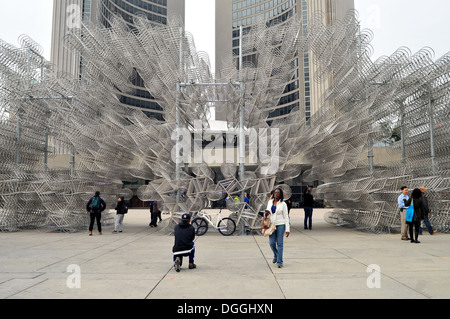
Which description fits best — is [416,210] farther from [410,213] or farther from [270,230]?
[270,230]

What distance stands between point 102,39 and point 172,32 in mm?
3004

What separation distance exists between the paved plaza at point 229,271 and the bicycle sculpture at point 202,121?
2.95 metres

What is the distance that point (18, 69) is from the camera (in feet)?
53.3

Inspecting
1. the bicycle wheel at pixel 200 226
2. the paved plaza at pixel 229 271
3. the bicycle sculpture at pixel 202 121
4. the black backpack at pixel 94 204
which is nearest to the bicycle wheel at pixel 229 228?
the bicycle sculpture at pixel 202 121

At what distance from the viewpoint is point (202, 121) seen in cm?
1686

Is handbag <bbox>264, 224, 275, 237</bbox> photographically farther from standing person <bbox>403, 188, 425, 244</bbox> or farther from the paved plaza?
standing person <bbox>403, 188, 425, 244</bbox>

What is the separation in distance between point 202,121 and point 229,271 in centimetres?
1047

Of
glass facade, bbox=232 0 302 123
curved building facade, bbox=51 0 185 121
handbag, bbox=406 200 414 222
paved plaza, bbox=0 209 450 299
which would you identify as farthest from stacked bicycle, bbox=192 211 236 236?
glass facade, bbox=232 0 302 123

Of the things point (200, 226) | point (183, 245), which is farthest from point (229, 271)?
point (200, 226)

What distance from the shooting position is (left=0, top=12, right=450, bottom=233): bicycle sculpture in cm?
1407

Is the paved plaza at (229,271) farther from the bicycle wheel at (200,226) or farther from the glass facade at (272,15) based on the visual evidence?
the glass facade at (272,15)

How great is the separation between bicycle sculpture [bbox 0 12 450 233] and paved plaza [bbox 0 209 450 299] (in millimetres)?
2952

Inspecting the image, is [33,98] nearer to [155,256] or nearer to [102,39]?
[102,39]
